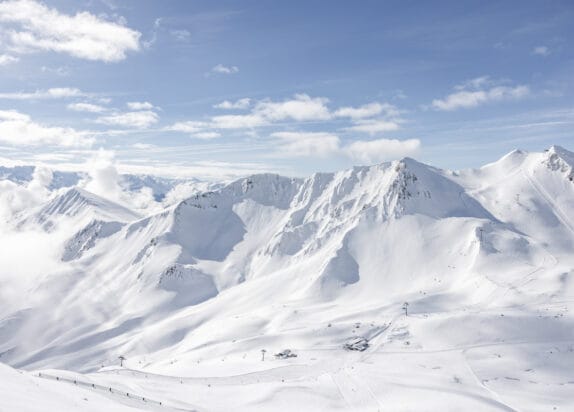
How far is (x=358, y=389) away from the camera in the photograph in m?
87.4

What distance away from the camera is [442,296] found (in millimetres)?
190375

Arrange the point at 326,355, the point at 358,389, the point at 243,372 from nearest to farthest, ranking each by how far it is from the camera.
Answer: the point at 358,389 → the point at 243,372 → the point at 326,355

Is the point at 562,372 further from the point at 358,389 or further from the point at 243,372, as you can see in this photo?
the point at 243,372

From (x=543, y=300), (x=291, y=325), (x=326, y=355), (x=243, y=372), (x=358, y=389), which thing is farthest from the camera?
(x=291, y=325)

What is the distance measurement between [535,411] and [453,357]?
113 feet

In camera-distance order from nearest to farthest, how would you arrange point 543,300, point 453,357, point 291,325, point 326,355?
point 453,357
point 326,355
point 543,300
point 291,325

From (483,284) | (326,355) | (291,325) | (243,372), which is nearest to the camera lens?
(243,372)

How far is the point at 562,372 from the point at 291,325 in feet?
297

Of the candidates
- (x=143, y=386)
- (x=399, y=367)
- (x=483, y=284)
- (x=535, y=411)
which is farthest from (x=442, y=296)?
(x=143, y=386)

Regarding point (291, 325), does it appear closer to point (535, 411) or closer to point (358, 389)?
point (358, 389)

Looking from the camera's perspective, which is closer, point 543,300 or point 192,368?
point 192,368

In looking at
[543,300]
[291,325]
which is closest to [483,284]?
[543,300]

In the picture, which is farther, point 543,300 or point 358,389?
point 543,300

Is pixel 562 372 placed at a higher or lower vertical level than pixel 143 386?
lower
